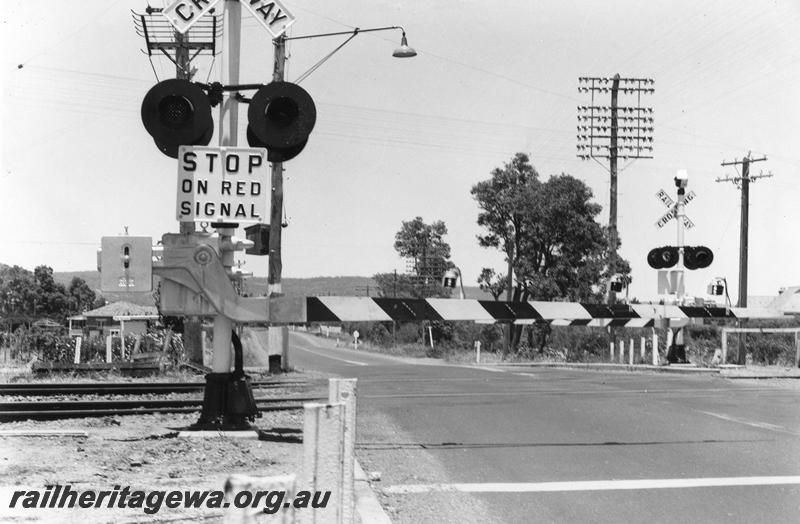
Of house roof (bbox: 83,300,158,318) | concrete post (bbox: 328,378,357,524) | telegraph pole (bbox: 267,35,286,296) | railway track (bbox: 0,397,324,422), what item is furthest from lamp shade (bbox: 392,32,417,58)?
house roof (bbox: 83,300,158,318)

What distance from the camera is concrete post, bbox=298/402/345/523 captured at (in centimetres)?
352

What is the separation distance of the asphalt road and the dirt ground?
0.94 metres

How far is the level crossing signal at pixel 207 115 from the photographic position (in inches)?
326

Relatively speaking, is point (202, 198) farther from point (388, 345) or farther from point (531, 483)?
point (388, 345)

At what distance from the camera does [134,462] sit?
289 inches

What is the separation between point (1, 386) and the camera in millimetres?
15820

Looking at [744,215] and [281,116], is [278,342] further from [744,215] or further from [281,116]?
[744,215]

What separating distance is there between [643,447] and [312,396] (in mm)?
7576

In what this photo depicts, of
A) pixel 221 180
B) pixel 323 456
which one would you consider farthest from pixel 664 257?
pixel 323 456

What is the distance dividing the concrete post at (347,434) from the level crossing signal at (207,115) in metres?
4.60

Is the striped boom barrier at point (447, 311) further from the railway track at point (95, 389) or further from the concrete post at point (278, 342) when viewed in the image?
the concrete post at point (278, 342)

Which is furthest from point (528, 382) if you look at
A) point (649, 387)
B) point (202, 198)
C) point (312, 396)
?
point (202, 198)

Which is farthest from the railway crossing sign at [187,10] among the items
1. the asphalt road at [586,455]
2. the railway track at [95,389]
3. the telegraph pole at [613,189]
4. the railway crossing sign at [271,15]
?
the telegraph pole at [613,189]

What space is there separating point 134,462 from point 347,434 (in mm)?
3951
